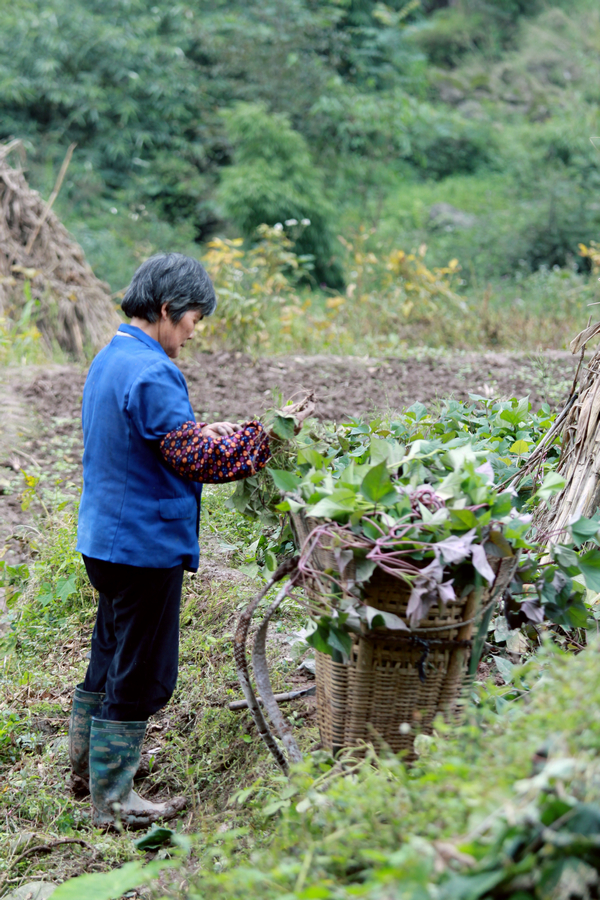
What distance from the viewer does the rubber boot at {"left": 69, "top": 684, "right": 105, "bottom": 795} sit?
2.53 meters

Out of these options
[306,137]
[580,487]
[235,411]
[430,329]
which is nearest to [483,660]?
[580,487]

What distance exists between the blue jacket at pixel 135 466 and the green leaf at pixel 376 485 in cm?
65

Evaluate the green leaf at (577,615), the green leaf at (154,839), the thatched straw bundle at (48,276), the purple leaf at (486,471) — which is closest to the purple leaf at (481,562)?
the purple leaf at (486,471)

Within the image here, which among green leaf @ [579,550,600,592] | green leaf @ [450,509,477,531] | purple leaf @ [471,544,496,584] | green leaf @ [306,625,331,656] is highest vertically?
green leaf @ [450,509,477,531]

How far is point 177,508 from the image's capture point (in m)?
2.28

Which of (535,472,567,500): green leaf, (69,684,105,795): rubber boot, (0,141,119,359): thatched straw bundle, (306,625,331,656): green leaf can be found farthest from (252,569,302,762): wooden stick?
(0,141,119,359): thatched straw bundle

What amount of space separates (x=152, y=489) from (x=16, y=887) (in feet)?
3.72

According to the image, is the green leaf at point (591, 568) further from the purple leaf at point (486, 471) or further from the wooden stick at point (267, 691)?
the wooden stick at point (267, 691)

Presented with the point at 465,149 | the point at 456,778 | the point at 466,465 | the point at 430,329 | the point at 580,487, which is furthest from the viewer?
the point at 465,149

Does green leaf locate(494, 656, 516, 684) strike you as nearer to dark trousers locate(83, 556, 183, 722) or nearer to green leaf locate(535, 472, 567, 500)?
green leaf locate(535, 472, 567, 500)

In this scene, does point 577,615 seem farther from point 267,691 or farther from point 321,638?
point 267,691

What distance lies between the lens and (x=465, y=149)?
17.5 meters

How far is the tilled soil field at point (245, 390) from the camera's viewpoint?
470 cm

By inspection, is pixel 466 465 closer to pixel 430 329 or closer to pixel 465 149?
pixel 430 329
